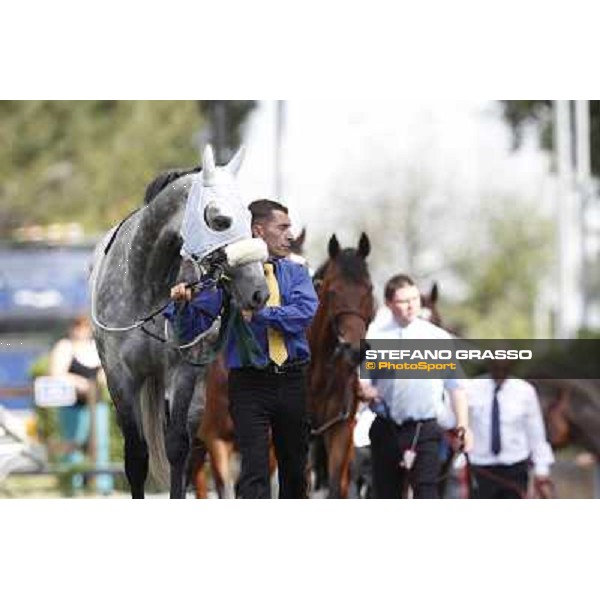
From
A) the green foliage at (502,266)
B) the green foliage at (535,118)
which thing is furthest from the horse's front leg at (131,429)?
the green foliage at (535,118)

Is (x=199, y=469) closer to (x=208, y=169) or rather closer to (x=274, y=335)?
(x=274, y=335)

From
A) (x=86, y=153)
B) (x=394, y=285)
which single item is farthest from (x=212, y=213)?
(x=86, y=153)

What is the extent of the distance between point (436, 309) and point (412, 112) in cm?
107

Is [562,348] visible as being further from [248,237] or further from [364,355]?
[248,237]

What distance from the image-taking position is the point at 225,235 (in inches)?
290

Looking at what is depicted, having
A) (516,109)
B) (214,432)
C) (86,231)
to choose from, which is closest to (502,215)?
(516,109)

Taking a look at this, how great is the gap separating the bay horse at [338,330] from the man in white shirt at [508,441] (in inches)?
27.8

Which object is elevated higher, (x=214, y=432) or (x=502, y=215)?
(x=502, y=215)

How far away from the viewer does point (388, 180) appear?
344 inches

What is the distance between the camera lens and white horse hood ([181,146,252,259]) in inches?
291

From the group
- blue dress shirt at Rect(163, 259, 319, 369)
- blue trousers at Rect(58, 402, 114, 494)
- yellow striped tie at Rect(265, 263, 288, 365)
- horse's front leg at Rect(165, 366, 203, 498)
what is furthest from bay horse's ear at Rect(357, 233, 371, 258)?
blue trousers at Rect(58, 402, 114, 494)

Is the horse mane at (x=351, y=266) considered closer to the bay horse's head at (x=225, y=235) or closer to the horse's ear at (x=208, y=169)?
the bay horse's head at (x=225, y=235)

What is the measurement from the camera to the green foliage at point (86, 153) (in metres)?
10.3

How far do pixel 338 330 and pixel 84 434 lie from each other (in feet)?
8.72
